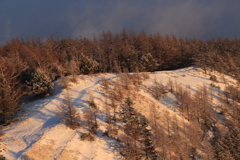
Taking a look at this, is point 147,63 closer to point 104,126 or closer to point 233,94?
point 233,94

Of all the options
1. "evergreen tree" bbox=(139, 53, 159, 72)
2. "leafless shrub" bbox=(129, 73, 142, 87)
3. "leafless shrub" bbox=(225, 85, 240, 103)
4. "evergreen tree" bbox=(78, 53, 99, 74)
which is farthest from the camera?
"evergreen tree" bbox=(139, 53, 159, 72)

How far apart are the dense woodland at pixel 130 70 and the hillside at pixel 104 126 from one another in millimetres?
442

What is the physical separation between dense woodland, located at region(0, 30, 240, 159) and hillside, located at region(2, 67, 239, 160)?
44cm

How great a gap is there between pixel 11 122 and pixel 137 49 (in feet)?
175

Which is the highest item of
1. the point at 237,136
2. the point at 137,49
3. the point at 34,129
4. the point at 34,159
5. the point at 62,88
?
the point at 137,49

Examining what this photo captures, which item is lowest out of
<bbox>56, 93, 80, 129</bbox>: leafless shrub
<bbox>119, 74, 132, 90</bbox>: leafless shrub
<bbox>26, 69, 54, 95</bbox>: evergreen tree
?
<bbox>56, 93, 80, 129</bbox>: leafless shrub

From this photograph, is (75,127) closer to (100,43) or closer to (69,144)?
(69,144)

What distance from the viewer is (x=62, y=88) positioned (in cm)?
3238

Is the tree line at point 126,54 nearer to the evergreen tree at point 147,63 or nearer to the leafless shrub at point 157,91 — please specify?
the evergreen tree at point 147,63

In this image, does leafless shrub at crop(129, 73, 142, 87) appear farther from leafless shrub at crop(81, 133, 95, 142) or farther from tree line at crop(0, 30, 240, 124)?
leafless shrub at crop(81, 133, 95, 142)

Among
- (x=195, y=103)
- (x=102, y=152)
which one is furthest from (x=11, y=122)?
(x=195, y=103)

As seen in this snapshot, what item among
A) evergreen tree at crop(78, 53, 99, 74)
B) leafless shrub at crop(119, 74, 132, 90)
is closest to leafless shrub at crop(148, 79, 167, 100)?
leafless shrub at crop(119, 74, 132, 90)

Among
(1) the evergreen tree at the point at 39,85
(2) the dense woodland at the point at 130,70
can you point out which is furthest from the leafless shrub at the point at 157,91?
(1) the evergreen tree at the point at 39,85

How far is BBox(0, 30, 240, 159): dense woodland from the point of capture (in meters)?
21.5
